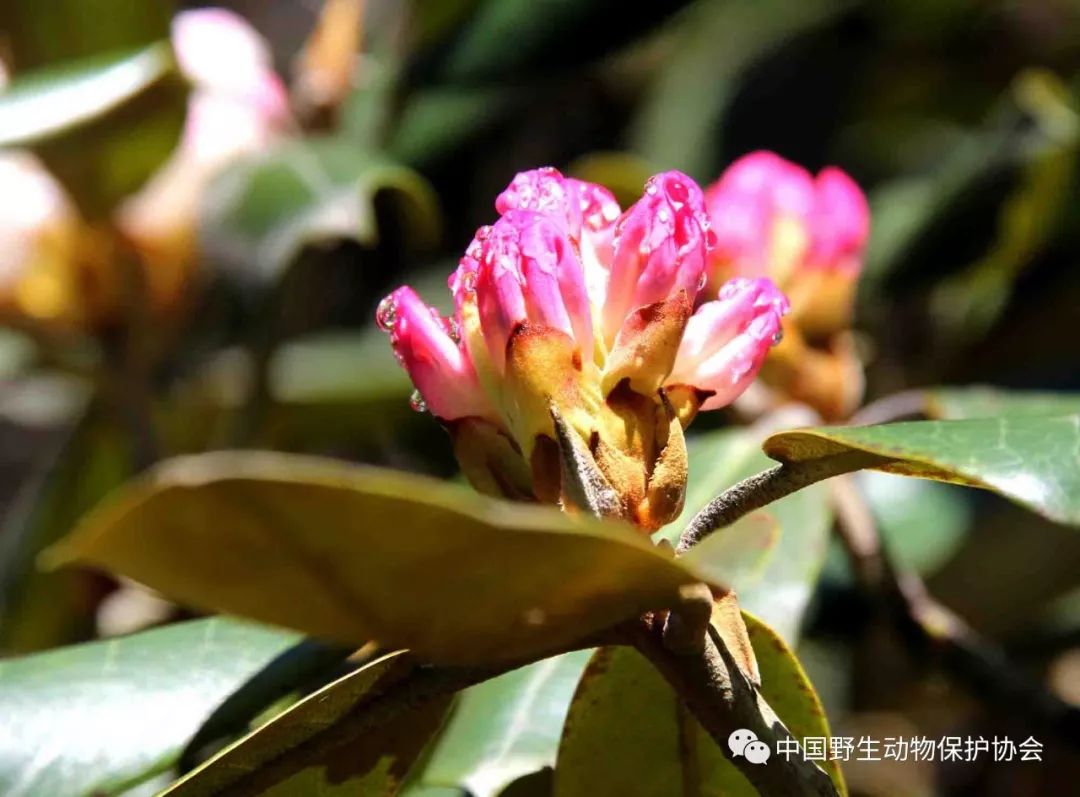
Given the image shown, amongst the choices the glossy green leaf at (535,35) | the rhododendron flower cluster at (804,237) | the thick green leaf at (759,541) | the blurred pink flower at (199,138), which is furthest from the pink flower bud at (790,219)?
the blurred pink flower at (199,138)

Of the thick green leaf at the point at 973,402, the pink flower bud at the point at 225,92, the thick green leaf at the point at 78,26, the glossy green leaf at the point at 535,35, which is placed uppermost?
the thick green leaf at the point at 78,26

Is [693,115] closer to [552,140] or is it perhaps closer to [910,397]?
[552,140]

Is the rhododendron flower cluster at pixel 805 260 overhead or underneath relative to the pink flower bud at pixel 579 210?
underneath

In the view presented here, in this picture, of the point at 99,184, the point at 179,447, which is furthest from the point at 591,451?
the point at 179,447

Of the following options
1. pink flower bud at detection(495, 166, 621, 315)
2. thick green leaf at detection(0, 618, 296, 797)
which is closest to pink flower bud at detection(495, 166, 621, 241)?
pink flower bud at detection(495, 166, 621, 315)

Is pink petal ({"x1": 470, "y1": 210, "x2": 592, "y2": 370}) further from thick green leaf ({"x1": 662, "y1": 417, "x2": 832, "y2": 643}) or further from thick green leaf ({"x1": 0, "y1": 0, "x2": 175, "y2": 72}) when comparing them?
thick green leaf ({"x1": 0, "y1": 0, "x2": 175, "y2": 72})

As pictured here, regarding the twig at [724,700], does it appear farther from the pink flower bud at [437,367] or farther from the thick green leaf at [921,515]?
the thick green leaf at [921,515]

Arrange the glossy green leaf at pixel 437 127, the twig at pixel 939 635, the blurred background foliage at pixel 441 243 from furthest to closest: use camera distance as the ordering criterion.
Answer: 1. the glossy green leaf at pixel 437 127
2. the blurred background foliage at pixel 441 243
3. the twig at pixel 939 635
